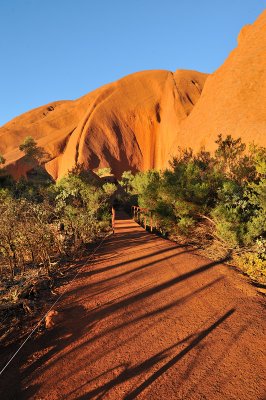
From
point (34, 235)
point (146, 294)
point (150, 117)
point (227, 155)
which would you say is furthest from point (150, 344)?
point (150, 117)

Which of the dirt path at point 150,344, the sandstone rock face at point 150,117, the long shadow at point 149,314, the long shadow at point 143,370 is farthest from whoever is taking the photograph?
the sandstone rock face at point 150,117

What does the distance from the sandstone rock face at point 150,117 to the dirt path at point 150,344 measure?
75.4ft

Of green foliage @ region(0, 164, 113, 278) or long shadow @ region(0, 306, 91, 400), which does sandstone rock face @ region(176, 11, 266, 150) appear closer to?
green foliage @ region(0, 164, 113, 278)

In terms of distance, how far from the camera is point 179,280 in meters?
6.32

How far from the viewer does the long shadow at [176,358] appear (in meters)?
2.98

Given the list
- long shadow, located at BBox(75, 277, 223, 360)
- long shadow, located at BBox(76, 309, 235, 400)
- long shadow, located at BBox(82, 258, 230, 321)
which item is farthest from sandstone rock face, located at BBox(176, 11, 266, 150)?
long shadow, located at BBox(76, 309, 235, 400)

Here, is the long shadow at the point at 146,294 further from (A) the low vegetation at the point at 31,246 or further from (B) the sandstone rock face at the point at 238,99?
(B) the sandstone rock face at the point at 238,99

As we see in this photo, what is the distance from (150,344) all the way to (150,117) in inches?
2135

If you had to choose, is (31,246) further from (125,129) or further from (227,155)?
(125,129)

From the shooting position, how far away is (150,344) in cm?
385

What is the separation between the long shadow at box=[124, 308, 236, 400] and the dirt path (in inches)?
0.5

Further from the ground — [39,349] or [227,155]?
[227,155]

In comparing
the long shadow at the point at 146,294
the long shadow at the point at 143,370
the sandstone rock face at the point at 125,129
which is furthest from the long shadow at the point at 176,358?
the sandstone rock face at the point at 125,129

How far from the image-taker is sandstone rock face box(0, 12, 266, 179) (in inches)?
1121
